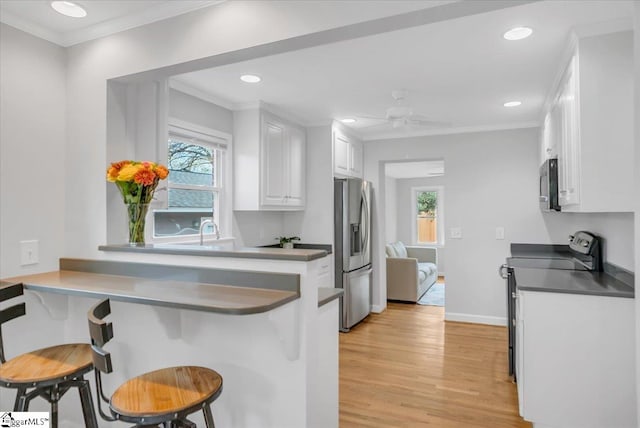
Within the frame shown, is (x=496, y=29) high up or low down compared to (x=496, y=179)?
up

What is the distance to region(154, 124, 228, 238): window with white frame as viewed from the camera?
3396mm

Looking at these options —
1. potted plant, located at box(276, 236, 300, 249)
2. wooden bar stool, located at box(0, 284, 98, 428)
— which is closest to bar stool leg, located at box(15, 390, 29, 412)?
wooden bar stool, located at box(0, 284, 98, 428)

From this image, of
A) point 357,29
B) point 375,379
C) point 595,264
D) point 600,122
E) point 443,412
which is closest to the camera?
point 357,29

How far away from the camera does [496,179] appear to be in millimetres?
4883

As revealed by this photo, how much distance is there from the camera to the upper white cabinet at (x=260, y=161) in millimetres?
3943

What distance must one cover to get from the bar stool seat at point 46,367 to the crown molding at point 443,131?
436cm

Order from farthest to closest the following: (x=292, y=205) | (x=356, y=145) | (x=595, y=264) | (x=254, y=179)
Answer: (x=356, y=145), (x=292, y=205), (x=254, y=179), (x=595, y=264)

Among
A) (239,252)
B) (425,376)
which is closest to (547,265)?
(425,376)

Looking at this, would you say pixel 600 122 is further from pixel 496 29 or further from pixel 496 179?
pixel 496 179

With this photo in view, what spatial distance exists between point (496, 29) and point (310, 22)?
1269mm

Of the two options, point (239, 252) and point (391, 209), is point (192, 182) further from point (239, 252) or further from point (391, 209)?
point (391, 209)

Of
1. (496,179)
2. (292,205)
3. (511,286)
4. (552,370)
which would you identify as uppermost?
(496,179)

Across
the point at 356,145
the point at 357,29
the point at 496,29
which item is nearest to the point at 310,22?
the point at 357,29

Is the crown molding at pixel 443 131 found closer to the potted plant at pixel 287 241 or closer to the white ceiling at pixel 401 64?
the white ceiling at pixel 401 64
